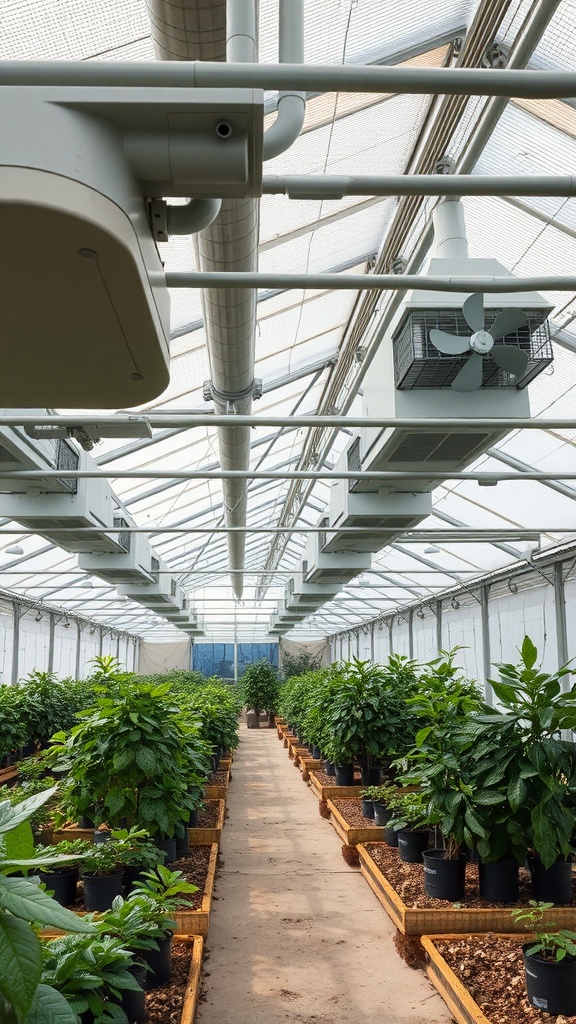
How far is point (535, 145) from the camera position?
14.1ft

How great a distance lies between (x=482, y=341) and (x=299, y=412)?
5.72 meters

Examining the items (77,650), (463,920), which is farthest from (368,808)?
(77,650)

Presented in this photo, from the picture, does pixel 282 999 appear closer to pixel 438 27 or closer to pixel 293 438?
pixel 438 27

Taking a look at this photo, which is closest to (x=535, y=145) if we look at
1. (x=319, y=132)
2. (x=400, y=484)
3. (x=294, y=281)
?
(x=319, y=132)

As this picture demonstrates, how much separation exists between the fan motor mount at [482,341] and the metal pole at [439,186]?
1.14 metres

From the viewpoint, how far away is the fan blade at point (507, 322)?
142 inches

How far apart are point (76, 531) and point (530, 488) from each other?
5.11 m

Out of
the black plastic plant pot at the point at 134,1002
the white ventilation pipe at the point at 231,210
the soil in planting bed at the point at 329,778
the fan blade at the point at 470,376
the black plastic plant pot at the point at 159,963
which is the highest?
the white ventilation pipe at the point at 231,210

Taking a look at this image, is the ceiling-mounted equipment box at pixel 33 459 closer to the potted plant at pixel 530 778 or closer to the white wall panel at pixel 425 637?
the potted plant at pixel 530 778

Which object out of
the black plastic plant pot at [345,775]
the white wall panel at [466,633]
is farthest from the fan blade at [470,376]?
the white wall panel at [466,633]

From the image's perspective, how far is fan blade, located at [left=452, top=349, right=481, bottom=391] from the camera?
3809 mm

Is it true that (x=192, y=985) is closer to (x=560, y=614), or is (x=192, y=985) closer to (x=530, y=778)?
(x=530, y=778)

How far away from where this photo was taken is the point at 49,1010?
5.81 ft

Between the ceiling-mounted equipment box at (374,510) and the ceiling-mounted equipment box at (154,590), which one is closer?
the ceiling-mounted equipment box at (374,510)
